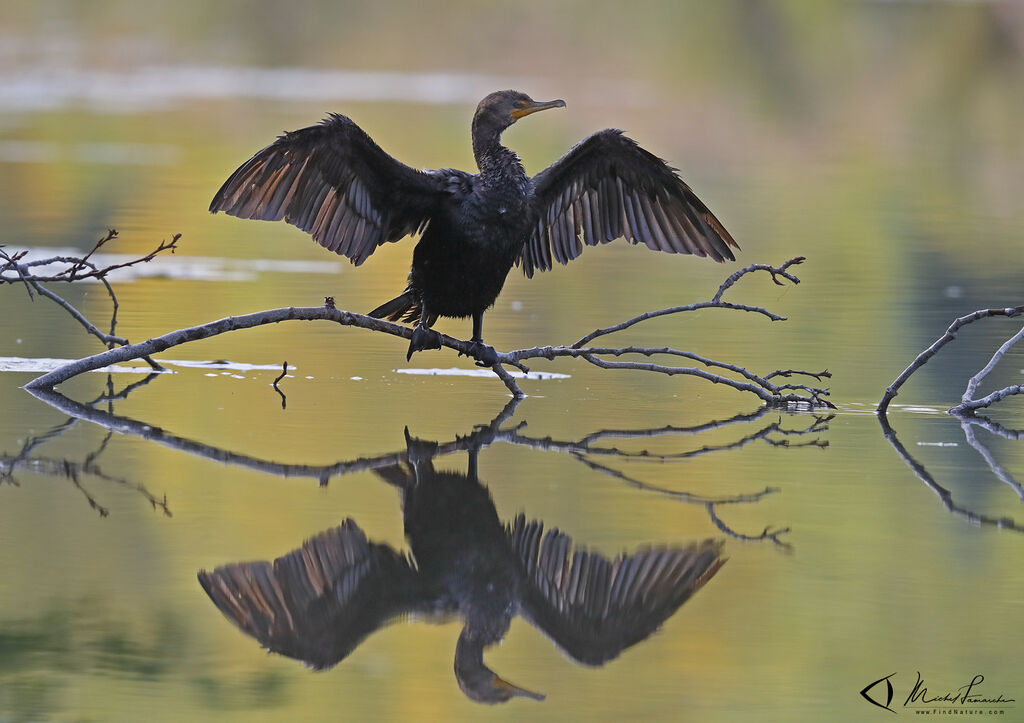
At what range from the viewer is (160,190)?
45.3ft

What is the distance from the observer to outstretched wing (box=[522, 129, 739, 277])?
23.4 feet

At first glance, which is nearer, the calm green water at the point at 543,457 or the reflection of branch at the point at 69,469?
the calm green water at the point at 543,457

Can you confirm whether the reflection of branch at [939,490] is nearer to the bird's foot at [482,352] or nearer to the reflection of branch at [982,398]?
the reflection of branch at [982,398]

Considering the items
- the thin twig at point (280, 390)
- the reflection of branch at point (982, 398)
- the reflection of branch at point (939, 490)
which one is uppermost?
the reflection of branch at point (982, 398)

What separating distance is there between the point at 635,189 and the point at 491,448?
1703 millimetres

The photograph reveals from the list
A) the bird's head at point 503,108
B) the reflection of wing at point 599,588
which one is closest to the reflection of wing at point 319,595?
the reflection of wing at point 599,588

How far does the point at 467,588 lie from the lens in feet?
15.2

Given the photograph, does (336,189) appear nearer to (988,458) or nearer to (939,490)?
(939,490)

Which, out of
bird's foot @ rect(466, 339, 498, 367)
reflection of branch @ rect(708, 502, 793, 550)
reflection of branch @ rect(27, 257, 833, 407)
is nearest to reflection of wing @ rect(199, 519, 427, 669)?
reflection of branch @ rect(708, 502, 793, 550)

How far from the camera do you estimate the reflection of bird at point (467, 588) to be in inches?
167

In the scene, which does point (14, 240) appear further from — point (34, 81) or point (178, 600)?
point (34, 81)

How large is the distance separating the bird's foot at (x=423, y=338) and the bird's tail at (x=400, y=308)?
0.85 feet

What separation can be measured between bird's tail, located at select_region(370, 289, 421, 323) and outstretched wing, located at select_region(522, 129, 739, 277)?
579mm

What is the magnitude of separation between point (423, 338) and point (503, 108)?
0.99 meters
